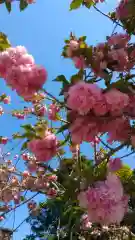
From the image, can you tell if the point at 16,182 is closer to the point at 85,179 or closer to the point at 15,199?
the point at 15,199

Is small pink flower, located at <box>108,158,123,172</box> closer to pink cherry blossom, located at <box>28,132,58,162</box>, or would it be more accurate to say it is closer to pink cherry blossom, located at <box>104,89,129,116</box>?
pink cherry blossom, located at <box>28,132,58,162</box>

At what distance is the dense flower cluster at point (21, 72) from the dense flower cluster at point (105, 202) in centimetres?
44

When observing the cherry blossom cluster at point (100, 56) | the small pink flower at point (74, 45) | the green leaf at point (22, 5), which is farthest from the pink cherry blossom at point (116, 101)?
the green leaf at point (22, 5)

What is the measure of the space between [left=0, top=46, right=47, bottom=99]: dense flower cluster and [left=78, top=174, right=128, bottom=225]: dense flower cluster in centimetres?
44

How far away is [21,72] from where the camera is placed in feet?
4.08

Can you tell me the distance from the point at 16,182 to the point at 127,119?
6.46ft

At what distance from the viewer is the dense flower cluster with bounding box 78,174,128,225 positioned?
117 cm

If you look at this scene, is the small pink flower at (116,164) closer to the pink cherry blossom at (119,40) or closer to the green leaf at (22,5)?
the pink cherry blossom at (119,40)

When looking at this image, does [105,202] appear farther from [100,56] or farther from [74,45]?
[74,45]

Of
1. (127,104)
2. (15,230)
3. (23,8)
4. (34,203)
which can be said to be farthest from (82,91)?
(34,203)

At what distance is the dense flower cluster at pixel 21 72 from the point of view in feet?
4.12

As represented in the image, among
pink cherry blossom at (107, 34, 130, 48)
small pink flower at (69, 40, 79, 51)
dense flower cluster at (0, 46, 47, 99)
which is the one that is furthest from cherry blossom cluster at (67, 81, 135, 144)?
pink cherry blossom at (107, 34, 130, 48)

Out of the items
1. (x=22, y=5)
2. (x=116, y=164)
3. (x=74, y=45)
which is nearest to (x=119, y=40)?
(x=74, y=45)

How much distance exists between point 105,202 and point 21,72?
0.55m
